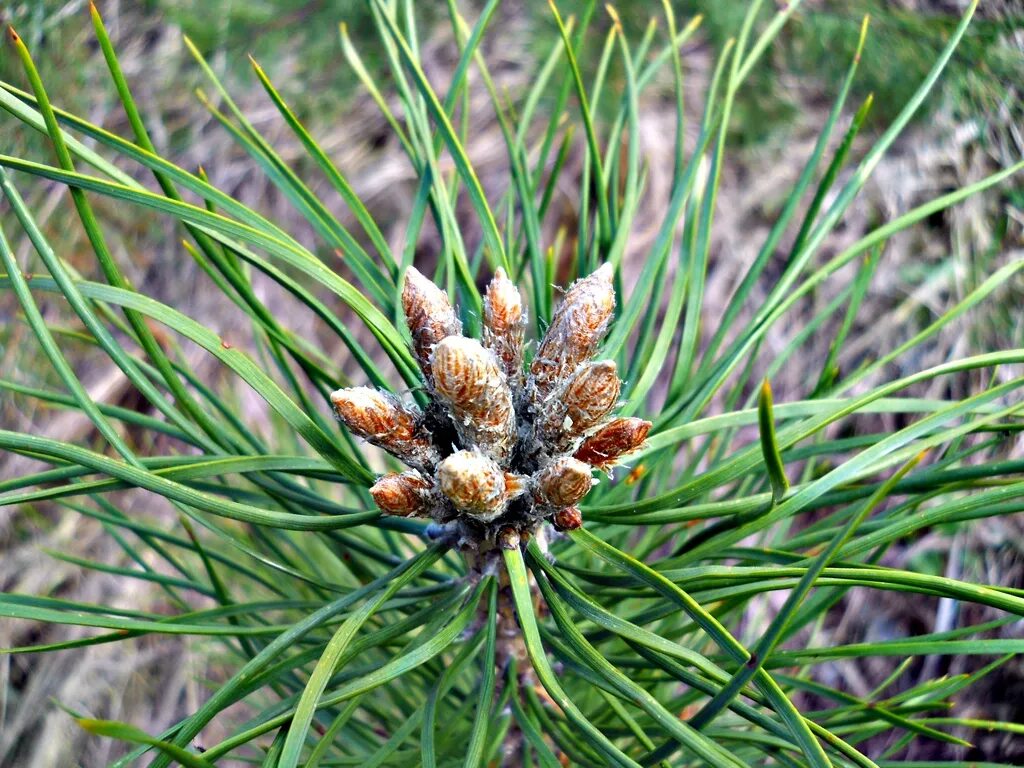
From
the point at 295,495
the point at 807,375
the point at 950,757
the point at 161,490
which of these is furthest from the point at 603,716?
the point at 807,375

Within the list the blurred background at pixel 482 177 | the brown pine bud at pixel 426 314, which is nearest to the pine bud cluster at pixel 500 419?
the brown pine bud at pixel 426 314

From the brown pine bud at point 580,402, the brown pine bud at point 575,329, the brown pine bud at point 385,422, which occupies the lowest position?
the brown pine bud at point 580,402

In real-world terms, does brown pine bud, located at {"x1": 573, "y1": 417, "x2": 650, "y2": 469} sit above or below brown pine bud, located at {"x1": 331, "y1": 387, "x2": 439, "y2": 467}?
below

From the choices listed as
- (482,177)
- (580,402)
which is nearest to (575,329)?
(580,402)

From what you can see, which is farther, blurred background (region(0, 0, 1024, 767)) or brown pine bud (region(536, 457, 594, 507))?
blurred background (region(0, 0, 1024, 767))

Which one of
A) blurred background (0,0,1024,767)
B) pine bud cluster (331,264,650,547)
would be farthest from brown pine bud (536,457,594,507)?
blurred background (0,0,1024,767)

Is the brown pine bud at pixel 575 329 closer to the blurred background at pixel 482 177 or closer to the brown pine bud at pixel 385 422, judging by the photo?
the brown pine bud at pixel 385 422

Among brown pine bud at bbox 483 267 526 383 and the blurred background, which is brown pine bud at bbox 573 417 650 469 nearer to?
brown pine bud at bbox 483 267 526 383
